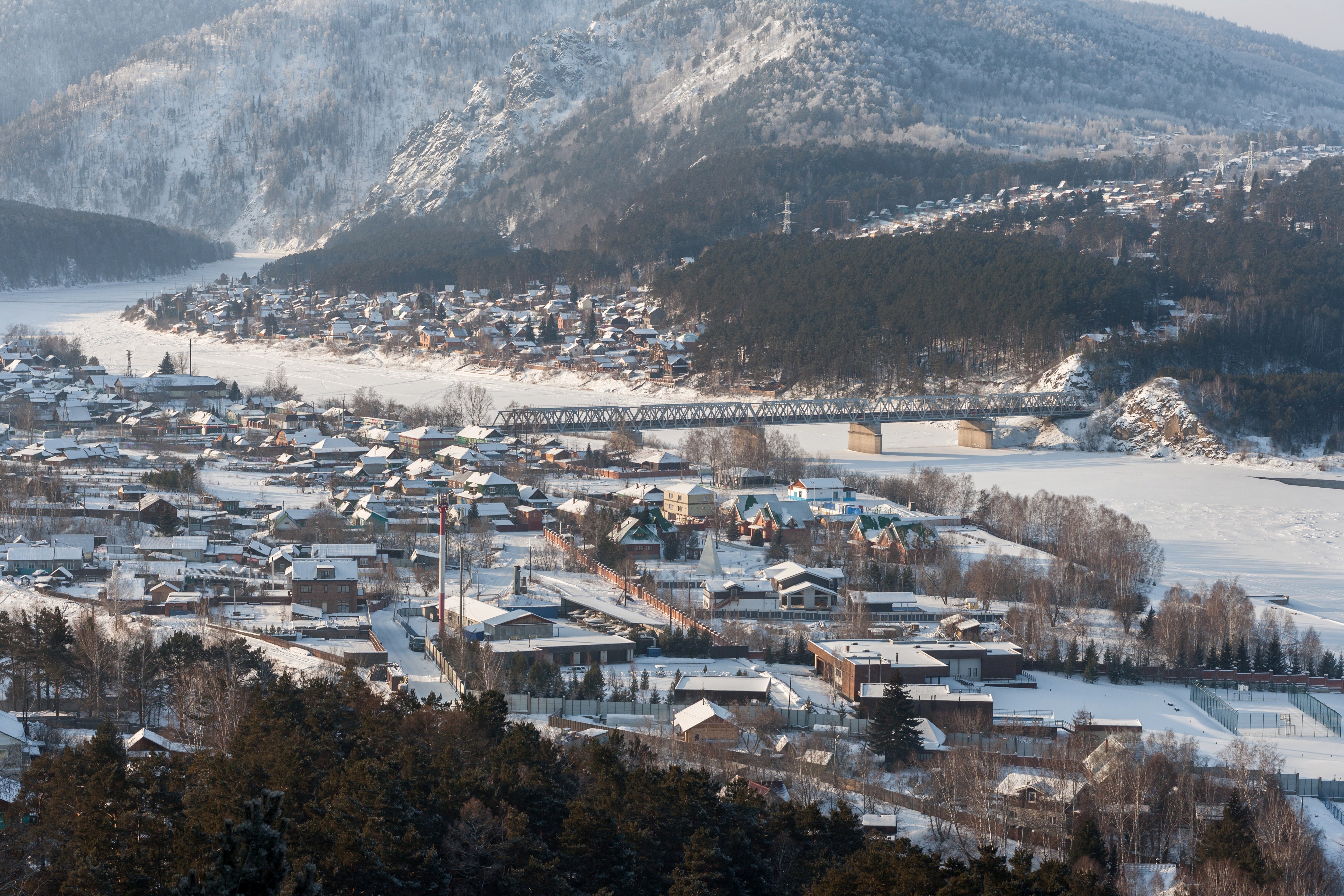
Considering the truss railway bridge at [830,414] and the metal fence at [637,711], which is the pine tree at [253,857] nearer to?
the metal fence at [637,711]

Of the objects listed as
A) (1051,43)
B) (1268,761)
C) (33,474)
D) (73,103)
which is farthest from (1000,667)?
(73,103)

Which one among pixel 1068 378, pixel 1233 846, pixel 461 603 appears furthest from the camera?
pixel 1068 378

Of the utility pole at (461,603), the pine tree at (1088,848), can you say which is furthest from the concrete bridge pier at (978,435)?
the pine tree at (1088,848)

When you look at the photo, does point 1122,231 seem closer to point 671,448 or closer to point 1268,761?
point 671,448

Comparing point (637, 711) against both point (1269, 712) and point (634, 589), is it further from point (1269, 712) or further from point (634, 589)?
point (1269, 712)

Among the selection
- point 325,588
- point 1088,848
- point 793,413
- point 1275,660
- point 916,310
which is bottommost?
point 1275,660

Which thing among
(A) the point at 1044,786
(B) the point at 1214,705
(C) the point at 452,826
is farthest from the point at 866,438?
(C) the point at 452,826

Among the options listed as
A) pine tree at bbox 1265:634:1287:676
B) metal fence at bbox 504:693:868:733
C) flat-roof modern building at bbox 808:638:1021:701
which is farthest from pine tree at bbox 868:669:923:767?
pine tree at bbox 1265:634:1287:676
